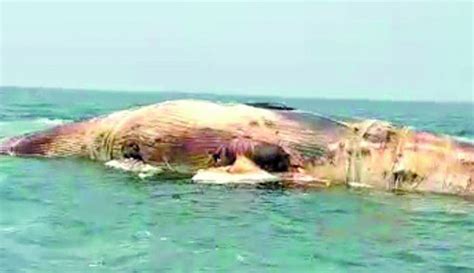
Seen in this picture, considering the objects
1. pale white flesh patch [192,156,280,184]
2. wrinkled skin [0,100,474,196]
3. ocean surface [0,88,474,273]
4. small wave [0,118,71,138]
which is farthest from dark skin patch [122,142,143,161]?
small wave [0,118,71,138]

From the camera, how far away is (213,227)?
38.1 ft

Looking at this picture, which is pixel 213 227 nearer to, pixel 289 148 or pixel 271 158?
pixel 271 158

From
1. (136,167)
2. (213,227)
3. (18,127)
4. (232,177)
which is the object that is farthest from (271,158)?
(18,127)

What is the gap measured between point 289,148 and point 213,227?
15.4 ft

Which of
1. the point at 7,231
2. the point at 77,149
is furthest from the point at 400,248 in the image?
the point at 77,149

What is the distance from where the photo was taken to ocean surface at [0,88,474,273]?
984 cm

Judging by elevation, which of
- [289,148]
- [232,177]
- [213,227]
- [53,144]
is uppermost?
[289,148]

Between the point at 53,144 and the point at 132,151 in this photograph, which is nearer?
the point at 132,151

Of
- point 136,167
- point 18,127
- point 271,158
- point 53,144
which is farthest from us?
point 18,127

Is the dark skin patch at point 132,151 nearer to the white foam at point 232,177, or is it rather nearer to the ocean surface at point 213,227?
the ocean surface at point 213,227

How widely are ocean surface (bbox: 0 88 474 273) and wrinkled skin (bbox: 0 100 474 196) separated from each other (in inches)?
31.4

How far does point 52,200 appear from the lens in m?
13.0

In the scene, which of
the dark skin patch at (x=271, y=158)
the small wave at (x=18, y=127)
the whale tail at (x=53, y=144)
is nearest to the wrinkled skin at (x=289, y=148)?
the dark skin patch at (x=271, y=158)

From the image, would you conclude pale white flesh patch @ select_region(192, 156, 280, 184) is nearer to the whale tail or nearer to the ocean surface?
the ocean surface
